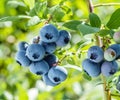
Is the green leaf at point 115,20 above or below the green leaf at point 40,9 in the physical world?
below

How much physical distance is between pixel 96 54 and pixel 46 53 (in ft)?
0.75

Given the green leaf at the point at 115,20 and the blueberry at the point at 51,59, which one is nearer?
the green leaf at the point at 115,20

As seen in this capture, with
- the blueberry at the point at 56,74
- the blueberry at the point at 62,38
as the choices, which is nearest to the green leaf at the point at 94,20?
the blueberry at the point at 62,38

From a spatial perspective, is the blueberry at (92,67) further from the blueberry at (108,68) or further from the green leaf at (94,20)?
the green leaf at (94,20)

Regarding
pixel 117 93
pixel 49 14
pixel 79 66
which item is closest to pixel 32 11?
pixel 49 14

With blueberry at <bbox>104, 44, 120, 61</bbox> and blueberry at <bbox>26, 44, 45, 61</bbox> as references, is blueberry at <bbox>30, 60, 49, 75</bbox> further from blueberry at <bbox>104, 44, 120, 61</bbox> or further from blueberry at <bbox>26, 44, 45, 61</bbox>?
blueberry at <bbox>104, 44, 120, 61</bbox>

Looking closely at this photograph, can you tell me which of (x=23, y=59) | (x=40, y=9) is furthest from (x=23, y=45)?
(x=40, y=9)

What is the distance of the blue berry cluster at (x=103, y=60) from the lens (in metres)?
1.37

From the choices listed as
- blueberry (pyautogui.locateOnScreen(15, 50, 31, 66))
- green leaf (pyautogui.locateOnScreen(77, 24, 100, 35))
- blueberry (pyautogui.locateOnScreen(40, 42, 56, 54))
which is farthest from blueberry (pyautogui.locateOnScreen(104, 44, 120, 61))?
blueberry (pyautogui.locateOnScreen(15, 50, 31, 66))

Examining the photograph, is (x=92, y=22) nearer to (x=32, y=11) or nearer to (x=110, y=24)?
(x=110, y=24)

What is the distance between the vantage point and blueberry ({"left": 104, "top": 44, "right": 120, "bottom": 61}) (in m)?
1.36

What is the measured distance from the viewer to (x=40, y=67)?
1507 millimetres

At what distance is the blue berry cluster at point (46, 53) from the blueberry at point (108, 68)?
7.2 inches

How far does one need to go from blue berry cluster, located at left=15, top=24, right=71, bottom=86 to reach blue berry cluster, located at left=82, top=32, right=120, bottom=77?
128mm
